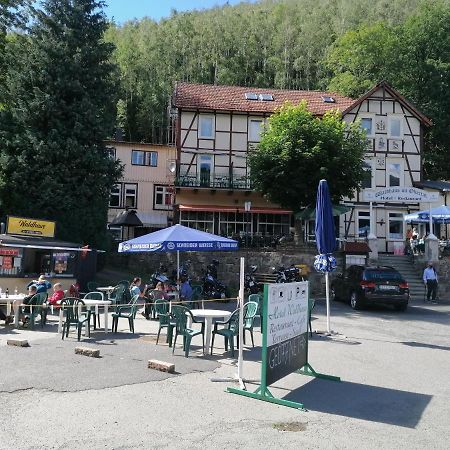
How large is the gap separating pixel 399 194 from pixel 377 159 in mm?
9552

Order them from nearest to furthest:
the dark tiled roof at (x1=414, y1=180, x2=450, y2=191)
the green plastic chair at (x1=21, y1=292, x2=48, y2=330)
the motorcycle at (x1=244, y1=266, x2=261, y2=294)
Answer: the green plastic chair at (x1=21, y1=292, x2=48, y2=330) → the motorcycle at (x1=244, y1=266, x2=261, y2=294) → the dark tiled roof at (x1=414, y1=180, x2=450, y2=191)

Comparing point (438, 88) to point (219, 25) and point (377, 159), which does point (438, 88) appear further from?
point (219, 25)

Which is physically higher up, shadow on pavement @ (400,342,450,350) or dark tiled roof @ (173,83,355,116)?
dark tiled roof @ (173,83,355,116)

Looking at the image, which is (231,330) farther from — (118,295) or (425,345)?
(118,295)

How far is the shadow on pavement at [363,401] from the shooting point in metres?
5.90

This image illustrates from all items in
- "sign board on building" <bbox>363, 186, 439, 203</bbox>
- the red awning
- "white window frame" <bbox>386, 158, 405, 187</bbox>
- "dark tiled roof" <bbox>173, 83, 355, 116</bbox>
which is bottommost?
the red awning

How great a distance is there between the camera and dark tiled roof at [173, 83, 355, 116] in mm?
32469

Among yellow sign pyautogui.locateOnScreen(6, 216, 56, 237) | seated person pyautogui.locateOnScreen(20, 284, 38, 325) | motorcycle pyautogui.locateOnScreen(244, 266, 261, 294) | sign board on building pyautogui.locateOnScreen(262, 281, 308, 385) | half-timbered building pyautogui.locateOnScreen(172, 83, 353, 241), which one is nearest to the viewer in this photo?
sign board on building pyautogui.locateOnScreen(262, 281, 308, 385)

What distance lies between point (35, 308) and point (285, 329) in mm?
7189

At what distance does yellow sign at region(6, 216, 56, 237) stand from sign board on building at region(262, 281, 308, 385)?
40.6 feet

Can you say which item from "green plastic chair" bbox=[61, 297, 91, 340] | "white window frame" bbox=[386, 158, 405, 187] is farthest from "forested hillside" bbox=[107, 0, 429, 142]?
"green plastic chair" bbox=[61, 297, 91, 340]

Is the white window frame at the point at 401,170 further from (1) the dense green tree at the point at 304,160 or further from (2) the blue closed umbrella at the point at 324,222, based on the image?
(2) the blue closed umbrella at the point at 324,222

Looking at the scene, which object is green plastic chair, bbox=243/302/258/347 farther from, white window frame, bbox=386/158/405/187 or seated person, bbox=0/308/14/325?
white window frame, bbox=386/158/405/187

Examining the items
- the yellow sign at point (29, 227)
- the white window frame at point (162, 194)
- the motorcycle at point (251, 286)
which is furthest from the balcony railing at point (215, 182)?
the yellow sign at point (29, 227)
